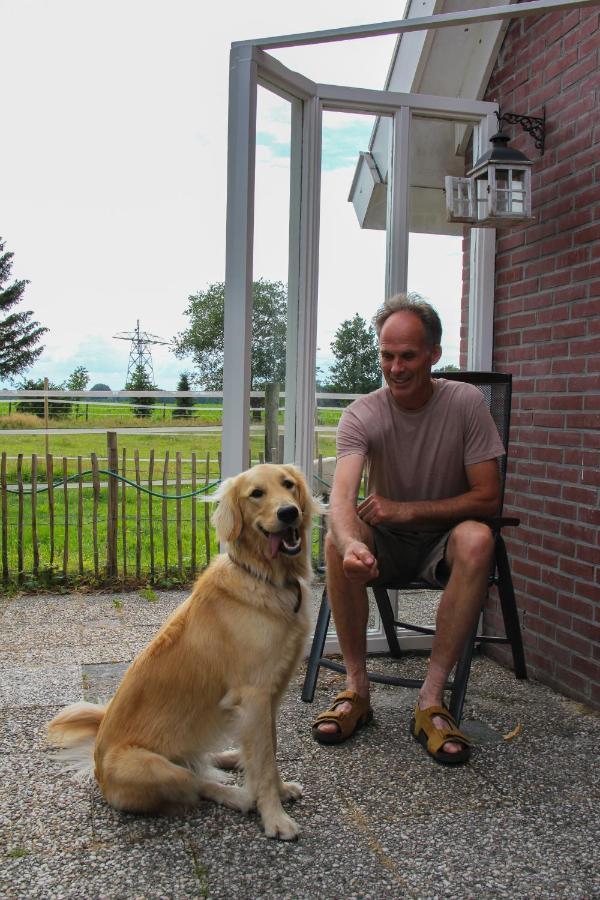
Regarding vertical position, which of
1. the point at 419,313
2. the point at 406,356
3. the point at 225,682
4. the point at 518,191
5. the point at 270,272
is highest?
the point at 518,191

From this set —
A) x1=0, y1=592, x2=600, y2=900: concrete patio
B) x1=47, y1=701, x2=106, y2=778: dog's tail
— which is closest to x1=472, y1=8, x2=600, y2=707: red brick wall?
x1=0, y1=592, x2=600, y2=900: concrete patio

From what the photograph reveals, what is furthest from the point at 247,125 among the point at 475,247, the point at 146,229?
the point at 146,229

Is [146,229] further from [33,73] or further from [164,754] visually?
[164,754]

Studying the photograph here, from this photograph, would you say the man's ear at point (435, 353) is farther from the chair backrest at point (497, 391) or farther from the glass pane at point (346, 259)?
the glass pane at point (346, 259)

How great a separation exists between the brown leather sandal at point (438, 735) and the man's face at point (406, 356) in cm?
112

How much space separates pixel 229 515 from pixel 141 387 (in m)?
13.4

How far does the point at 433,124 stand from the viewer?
3.52 m

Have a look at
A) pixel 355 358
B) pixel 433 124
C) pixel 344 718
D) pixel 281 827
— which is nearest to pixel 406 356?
pixel 355 358

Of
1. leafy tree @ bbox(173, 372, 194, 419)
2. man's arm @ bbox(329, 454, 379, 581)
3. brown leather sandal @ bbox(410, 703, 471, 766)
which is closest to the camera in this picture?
brown leather sandal @ bbox(410, 703, 471, 766)

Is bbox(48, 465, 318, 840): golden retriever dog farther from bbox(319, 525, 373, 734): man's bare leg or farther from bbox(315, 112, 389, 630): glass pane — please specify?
bbox(315, 112, 389, 630): glass pane

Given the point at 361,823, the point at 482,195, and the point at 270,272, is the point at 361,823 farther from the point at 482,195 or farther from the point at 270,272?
the point at 482,195

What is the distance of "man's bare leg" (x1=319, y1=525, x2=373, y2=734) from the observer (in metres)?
2.65

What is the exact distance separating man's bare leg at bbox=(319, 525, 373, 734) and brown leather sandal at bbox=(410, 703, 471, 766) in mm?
246

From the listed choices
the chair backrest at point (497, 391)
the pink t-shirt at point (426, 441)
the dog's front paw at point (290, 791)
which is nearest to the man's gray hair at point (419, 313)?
the pink t-shirt at point (426, 441)
